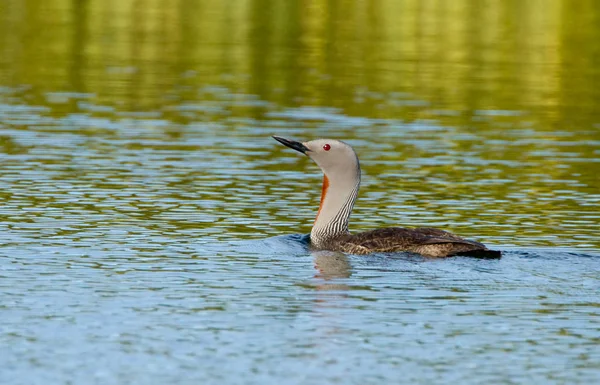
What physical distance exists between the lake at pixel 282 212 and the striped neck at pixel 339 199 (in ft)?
1.53

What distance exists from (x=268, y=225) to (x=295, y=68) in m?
23.4

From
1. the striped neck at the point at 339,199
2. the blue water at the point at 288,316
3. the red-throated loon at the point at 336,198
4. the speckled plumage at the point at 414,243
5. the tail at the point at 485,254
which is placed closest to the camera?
the blue water at the point at 288,316

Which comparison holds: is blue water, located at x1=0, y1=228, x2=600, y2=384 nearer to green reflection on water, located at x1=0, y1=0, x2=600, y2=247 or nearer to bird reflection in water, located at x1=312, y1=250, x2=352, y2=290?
bird reflection in water, located at x1=312, y1=250, x2=352, y2=290

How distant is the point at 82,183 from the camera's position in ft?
75.0

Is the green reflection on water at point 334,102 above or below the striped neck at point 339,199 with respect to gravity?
below

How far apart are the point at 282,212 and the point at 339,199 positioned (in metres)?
2.24

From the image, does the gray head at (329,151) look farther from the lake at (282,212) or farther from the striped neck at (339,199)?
the lake at (282,212)

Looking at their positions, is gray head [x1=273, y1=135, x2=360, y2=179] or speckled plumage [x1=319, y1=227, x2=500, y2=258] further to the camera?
gray head [x1=273, y1=135, x2=360, y2=179]

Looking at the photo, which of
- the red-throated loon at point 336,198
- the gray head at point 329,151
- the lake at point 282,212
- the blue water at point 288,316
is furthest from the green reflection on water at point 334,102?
the blue water at point 288,316

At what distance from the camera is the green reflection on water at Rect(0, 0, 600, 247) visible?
2192 cm

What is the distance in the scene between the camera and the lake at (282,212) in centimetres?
1274

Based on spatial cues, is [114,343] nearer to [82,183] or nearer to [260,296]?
[260,296]

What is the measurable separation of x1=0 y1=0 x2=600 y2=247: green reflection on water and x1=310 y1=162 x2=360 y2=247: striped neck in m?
1.02

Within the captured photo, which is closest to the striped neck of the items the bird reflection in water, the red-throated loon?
the red-throated loon
